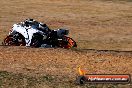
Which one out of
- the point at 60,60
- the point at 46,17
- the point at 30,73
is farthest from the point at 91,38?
the point at 30,73

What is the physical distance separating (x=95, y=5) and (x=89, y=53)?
33685mm

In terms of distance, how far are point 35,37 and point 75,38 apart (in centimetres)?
839

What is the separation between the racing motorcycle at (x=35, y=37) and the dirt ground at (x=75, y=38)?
1.26 metres

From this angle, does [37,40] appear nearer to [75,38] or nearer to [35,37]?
[35,37]

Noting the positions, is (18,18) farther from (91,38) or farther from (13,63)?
(13,63)

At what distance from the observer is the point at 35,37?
23547 millimetres

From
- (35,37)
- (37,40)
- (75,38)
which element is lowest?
(75,38)

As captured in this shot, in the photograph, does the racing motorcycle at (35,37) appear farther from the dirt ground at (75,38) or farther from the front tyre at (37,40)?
the dirt ground at (75,38)

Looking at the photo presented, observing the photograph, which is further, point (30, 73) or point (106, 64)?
point (106, 64)

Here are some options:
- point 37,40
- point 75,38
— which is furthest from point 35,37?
point 75,38

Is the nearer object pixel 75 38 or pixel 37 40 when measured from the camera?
pixel 37 40

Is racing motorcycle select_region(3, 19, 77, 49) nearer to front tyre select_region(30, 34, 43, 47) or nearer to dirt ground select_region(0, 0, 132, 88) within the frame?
front tyre select_region(30, 34, 43, 47)

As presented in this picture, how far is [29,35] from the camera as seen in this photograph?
2345cm

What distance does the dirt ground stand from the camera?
47.0 ft
